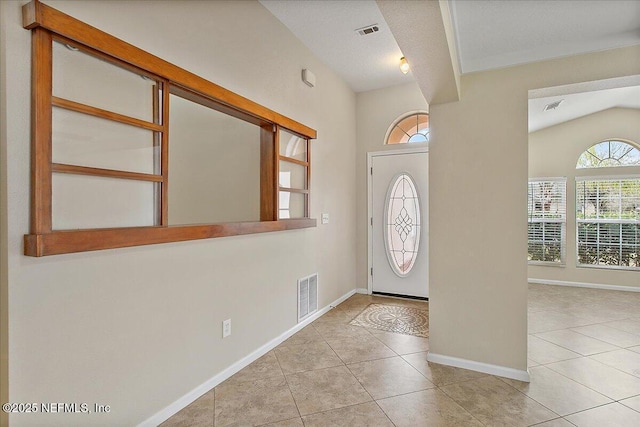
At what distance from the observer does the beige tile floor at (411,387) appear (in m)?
1.93

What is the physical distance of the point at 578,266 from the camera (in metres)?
5.32

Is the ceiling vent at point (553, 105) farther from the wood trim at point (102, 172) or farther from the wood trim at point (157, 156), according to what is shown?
the wood trim at point (102, 172)

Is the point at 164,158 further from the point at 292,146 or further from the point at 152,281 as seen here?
the point at 292,146

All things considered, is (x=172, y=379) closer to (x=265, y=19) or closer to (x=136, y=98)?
(x=136, y=98)

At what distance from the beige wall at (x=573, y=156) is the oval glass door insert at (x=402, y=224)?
273cm

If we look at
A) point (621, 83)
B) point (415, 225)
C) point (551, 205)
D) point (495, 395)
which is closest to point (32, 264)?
point (495, 395)

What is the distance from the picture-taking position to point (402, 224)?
4.50m

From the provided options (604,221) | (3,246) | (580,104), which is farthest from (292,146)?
(604,221)

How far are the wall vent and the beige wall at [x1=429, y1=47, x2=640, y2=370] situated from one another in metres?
1.31

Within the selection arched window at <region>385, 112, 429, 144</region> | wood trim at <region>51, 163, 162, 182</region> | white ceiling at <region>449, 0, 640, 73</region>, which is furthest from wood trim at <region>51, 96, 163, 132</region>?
arched window at <region>385, 112, 429, 144</region>

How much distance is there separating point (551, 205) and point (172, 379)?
6.11 m

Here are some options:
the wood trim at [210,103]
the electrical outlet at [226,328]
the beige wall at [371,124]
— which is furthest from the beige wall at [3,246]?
the beige wall at [371,124]

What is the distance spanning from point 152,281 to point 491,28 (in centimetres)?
254

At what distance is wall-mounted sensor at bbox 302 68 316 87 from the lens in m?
3.38
